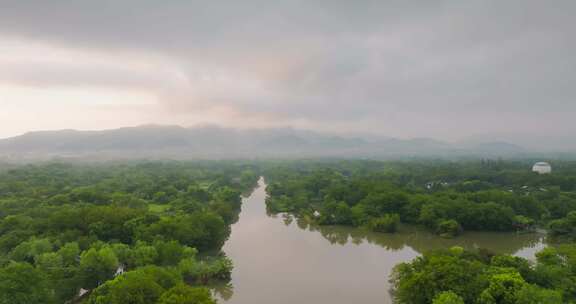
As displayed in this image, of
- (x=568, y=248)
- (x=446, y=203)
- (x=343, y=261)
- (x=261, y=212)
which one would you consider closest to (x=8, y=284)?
(x=343, y=261)

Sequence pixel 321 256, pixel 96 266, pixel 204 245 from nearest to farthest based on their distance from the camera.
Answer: pixel 96 266 < pixel 204 245 < pixel 321 256

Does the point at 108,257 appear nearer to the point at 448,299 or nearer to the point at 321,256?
the point at 321,256

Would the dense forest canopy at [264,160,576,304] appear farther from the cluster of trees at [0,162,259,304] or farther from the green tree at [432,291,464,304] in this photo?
the cluster of trees at [0,162,259,304]

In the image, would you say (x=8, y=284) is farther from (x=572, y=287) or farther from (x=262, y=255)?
(x=572, y=287)

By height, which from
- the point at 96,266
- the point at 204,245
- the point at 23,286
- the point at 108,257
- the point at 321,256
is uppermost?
the point at 23,286

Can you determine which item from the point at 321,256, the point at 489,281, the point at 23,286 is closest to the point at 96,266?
the point at 23,286

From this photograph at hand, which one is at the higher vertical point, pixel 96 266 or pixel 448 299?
pixel 448 299

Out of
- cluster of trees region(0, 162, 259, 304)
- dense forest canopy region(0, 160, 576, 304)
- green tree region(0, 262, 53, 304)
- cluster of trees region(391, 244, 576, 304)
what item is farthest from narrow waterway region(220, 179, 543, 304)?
green tree region(0, 262, 53, 304)

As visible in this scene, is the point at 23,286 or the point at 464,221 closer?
the point at 23,286
